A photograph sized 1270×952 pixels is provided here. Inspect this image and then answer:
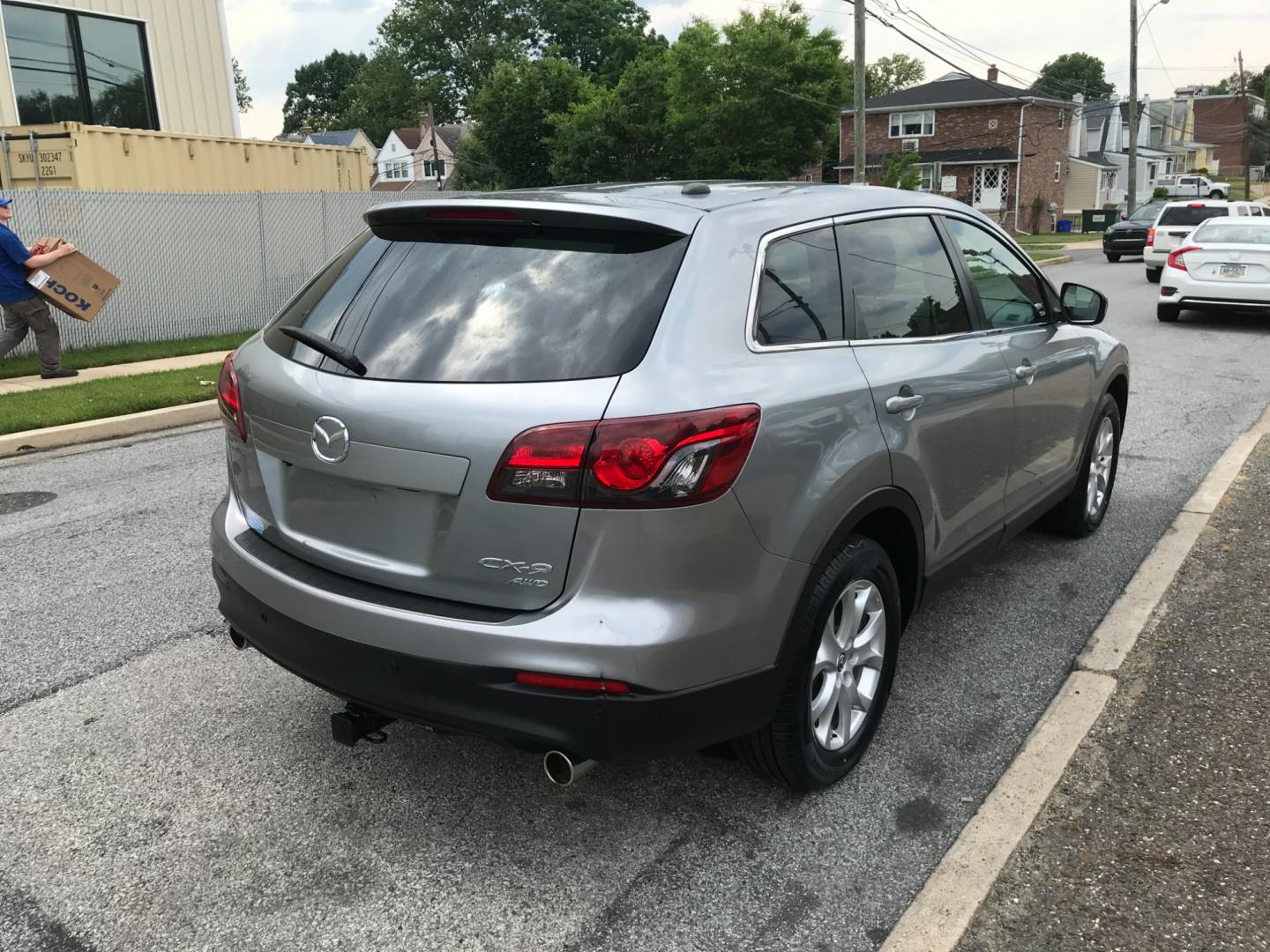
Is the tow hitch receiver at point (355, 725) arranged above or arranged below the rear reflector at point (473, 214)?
below

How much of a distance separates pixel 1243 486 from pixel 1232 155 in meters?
123

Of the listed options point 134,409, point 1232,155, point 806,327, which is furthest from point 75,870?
point 1232,155

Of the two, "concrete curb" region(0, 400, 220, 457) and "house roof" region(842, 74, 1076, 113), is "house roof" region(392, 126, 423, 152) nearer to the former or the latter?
"house roof" region(842, 74, 1076, 113)

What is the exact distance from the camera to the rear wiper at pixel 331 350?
Result: 2.86 m

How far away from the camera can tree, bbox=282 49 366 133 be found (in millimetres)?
121250

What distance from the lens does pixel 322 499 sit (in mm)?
2904

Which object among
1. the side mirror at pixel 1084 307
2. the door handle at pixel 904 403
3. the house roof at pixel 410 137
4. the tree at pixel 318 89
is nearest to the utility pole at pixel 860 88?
the side mirror at pixel 1084 307

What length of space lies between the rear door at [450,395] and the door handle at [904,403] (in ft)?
2.79

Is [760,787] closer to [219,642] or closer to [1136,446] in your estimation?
[219,642]

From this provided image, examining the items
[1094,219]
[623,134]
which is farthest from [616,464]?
[1094,219]

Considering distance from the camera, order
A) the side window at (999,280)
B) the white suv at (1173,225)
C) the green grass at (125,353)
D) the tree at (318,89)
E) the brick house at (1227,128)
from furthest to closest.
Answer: the tree at (318,89), the brick house at (1227,128), the white suv at (1173,225), the green grass at (125,353), the side window at (999,280)

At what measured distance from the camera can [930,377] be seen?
11.5 feet

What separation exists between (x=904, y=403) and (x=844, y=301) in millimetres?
367

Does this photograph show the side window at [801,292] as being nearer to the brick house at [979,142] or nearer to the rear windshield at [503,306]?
the rear windshield at [503,306]
